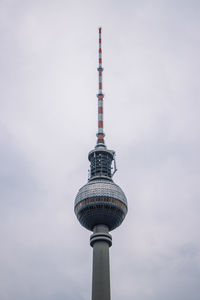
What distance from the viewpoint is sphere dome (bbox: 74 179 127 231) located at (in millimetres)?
105500

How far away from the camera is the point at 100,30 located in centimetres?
14150

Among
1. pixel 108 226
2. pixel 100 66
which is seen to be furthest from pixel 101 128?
pixel 108 226

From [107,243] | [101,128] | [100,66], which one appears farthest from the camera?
[100,66]

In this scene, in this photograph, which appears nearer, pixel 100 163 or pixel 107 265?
pixel 107 265

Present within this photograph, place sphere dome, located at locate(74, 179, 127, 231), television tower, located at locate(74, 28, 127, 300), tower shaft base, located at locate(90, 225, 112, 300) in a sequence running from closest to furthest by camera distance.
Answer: tower shaft base, located at locate(90, 225, 112, 300)
television tower, located at locate(74, 28, 127, 300)
sphere dome, located at locate(74, 179, 127, 231)

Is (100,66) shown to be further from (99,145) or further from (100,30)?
(99,145)

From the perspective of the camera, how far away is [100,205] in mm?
105312

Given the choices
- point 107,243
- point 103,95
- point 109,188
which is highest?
point 103,95

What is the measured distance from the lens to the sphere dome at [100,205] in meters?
106

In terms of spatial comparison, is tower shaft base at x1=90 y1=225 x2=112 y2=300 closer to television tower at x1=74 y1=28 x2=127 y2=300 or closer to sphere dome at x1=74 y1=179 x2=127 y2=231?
television tower at x1=74 y1=28 x2=127 y2=300

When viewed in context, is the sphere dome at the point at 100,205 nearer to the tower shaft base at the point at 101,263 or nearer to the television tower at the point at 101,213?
the television tower at the point at 101,213

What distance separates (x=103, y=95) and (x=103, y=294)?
219ft

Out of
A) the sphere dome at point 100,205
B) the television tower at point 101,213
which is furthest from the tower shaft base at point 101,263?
the sphere dome at point 100,205

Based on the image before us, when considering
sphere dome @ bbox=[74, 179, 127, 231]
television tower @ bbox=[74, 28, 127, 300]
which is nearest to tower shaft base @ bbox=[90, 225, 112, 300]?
television tower @ bbox=[74, 28, 127, 300]
